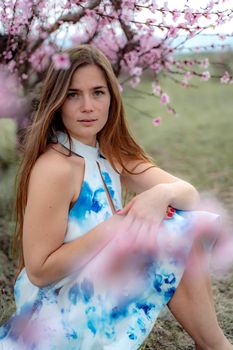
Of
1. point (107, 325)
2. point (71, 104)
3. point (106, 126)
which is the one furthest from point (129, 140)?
point (107, 325)

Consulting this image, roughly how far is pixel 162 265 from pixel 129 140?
0.51m

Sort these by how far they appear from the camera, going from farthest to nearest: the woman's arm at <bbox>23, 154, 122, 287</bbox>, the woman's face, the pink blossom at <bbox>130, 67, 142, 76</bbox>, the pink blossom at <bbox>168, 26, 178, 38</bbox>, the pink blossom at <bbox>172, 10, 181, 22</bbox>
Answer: the pink blossom at <bbox>130, 67, 142, 76</bbox>
the pink blossom at <bbox>168, 26, 178, 38</bbox>
the pink blossom at <bbox>172, 10, 181, 22</bbox>
the woman's face
the woman's arm at <bbox>23, 154, 122, 287</bbox>

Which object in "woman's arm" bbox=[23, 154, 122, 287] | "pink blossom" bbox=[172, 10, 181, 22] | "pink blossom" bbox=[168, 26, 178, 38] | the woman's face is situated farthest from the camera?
"pink blossom" bbox=[168, 26, 178, 38]

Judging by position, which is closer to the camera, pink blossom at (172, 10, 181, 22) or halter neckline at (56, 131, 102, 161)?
halter neckline at (56, 131, 102, 161)

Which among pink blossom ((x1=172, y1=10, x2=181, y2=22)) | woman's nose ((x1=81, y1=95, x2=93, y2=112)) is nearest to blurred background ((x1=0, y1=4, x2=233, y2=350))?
pink blossom ((x1=172, y1=10, x2=181, y2=22))

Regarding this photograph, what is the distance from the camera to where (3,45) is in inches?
104

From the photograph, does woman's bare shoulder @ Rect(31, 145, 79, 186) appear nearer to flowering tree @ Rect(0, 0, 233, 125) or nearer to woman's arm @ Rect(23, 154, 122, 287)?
woman's arm @ Rect(23, 154, 122, 287)

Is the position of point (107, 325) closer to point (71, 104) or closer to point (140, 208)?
point (140, 208)

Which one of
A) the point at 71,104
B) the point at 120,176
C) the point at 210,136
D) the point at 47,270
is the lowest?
the point at 210,136

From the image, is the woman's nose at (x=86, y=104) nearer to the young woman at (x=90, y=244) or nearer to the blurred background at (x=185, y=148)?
the young woman at (x=90, y=244)

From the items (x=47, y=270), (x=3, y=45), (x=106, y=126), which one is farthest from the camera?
(x=3, y=45)

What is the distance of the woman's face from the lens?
173 centimetres

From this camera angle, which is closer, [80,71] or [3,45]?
[80,71]

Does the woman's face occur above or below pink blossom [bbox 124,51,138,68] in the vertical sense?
below
